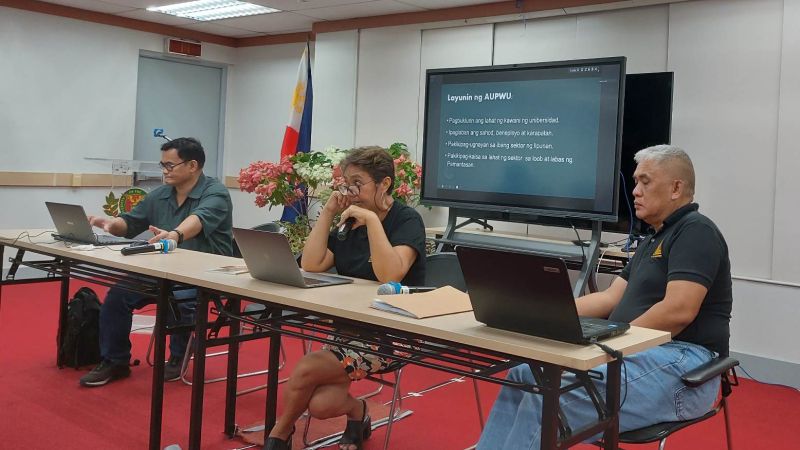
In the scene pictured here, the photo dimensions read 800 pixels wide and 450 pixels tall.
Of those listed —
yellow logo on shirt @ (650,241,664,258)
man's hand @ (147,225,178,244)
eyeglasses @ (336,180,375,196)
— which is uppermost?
eyeglasses @ (336,180,375,196)

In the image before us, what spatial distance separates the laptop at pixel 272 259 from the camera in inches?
97.1

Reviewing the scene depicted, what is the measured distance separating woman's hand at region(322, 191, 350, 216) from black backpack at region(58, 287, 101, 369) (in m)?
1.92

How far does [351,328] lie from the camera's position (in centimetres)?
232

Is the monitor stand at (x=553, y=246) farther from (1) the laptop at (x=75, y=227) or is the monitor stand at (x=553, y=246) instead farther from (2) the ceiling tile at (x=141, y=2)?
(2) the ceiling tile at (x=141, y=2)

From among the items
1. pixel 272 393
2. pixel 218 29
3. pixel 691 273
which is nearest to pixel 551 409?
pixel 691 273

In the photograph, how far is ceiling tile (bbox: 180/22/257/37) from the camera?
293 inches

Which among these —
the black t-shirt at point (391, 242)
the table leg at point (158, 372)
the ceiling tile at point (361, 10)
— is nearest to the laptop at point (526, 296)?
the black t-shirt at point (391, 242)

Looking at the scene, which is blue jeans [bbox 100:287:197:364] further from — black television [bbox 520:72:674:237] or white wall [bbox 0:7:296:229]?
white wall [bbox 0:7:296:229]

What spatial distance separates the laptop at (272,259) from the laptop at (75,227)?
41.0 inches

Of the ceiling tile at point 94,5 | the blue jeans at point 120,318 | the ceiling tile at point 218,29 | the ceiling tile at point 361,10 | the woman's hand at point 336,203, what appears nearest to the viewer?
the woman's hand at point 336,203

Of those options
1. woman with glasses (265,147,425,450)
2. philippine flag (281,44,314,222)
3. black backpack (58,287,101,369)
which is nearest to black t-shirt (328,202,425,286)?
woman with glasses (265,147,425,450)

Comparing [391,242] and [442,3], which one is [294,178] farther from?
[442,3]

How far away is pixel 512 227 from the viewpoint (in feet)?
18.5

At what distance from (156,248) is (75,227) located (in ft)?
1.56
